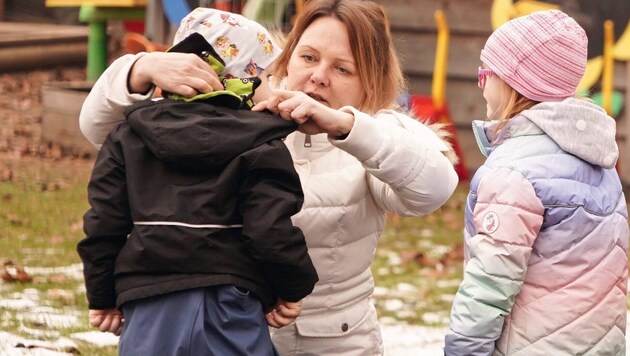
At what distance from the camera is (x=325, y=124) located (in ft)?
10.4

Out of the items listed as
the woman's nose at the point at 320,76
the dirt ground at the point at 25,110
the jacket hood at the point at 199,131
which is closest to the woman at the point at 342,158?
the woman's nose at the point at 320,76

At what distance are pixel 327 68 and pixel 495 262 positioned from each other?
2.43 ft

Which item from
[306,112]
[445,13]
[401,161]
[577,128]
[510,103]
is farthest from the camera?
[445,13]

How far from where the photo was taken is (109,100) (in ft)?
10.8

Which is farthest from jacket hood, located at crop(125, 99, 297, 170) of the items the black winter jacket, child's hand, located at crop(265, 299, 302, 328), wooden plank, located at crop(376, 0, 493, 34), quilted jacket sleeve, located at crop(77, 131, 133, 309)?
wooden plank, located at crop(376, 0, 493, 34)

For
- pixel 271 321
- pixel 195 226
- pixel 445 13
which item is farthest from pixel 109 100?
pixel 445 13

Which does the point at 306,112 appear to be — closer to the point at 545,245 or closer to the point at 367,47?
the point at 367,47

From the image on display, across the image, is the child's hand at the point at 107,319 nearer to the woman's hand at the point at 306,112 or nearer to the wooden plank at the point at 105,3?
the woman's hand at the point at 306,112

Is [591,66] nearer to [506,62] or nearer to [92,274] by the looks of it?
[506,62]

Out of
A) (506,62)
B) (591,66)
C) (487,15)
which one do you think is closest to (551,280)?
(506,62)

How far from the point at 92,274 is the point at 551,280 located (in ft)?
3.96

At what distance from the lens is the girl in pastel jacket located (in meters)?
3.24

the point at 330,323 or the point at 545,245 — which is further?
the point at 330,323

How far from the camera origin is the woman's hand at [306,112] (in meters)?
3.13
